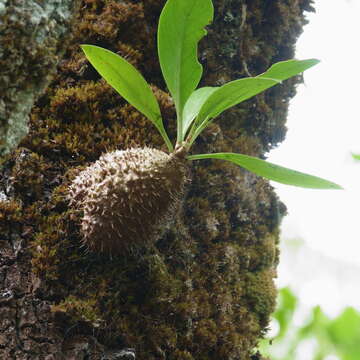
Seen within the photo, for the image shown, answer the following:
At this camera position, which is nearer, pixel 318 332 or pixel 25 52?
pixel 25 52

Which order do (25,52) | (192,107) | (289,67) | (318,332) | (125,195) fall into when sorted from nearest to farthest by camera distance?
1. (25,52)
2. (125,195)
3. (289,67)
4. (192,107)
5. (318,332)

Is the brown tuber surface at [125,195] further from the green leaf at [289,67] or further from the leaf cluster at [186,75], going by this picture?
the green leaf at [289,67]

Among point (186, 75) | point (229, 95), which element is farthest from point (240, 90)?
point (186, 75)

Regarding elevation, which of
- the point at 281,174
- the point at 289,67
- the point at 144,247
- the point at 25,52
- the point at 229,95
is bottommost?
the point at 144,247

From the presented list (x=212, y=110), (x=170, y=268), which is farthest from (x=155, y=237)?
(x=212, y=110)

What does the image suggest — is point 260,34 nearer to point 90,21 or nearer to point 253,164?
point 90,21

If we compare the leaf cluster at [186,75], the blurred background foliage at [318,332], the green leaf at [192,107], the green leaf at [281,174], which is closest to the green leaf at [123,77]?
the leaf cluster at [186,75]

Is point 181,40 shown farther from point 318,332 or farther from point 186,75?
point 318,332

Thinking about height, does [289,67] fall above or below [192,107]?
above
